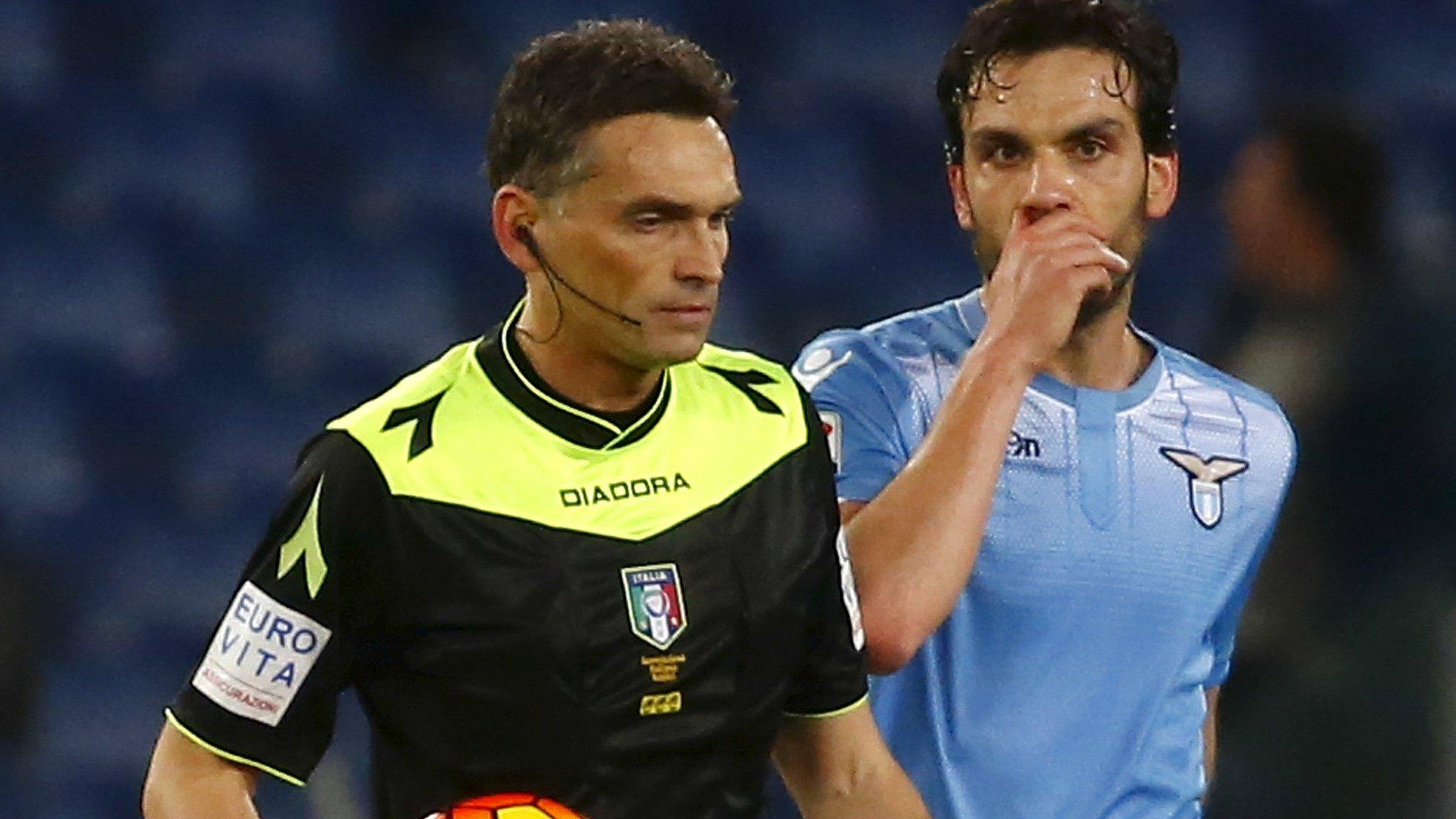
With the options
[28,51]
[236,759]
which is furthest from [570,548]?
[28,51]

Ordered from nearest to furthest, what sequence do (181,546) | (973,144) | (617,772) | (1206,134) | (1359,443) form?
(617,772) < (973,144) < (1359,443) < (181,546) < (1206,134)

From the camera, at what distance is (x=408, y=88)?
4.61 m

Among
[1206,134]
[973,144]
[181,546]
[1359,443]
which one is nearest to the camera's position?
[973,144]

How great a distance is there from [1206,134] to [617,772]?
110 inches

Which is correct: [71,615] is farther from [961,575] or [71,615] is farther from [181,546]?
[961,575]

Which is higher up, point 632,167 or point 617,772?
point 632,167

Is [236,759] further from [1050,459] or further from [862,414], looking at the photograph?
[1050,459]

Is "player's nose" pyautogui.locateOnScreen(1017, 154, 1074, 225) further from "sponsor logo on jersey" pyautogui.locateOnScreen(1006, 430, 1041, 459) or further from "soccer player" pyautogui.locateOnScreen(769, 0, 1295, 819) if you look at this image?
"sponsor logo on jersey" pyautogui.locateOnScreen(1006, 430, 1041, 459)

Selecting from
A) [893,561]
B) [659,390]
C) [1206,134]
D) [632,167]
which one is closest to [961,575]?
[893,561]

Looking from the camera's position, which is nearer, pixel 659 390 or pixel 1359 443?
pixel 659 390

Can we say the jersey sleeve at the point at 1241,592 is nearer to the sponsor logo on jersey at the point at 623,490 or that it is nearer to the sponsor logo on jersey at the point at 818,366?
the sponsor logo on jersey at the point at 818,366

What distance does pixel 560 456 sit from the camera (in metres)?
2.39

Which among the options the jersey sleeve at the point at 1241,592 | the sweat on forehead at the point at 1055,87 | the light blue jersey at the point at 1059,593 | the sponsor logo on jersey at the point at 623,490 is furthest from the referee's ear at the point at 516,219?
the jersey sleeve at the point at 1241,592

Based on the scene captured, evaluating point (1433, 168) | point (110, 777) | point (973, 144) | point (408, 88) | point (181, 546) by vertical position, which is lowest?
point (110, 777)
